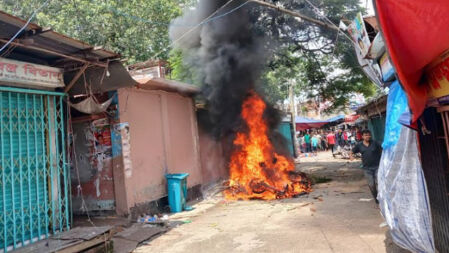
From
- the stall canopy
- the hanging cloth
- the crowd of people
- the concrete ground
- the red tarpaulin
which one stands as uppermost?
the stall canopy

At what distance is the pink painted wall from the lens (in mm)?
7887

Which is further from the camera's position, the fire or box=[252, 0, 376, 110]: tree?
box=[252, 0, 376, 110]: tree

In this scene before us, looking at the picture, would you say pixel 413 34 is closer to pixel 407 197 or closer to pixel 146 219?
pixel 407 197

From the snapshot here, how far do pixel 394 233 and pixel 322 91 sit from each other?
471 inches

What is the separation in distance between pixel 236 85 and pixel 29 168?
8.23 meters

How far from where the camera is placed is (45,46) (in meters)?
5.49

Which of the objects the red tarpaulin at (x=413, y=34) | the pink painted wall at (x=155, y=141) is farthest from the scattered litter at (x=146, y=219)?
the red tarpaulin at (x=413, y=34)

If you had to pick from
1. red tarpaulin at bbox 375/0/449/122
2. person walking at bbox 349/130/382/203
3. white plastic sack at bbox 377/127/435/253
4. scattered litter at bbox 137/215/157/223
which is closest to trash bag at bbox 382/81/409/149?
white plastic sack at bbox 377/127/435/253

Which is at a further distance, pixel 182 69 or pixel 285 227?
pixel 182 69

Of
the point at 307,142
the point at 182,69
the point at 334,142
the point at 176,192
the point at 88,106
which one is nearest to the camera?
the point at 88,106

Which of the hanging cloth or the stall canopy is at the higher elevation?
the stall canopy

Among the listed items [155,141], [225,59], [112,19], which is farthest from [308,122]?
[155,141]

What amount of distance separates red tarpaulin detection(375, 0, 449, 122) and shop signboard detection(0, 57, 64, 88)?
557 centimetres

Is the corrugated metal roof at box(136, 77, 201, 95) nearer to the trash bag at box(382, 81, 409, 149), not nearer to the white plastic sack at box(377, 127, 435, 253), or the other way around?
the trash bag at box(382, 81, 409, 149)
